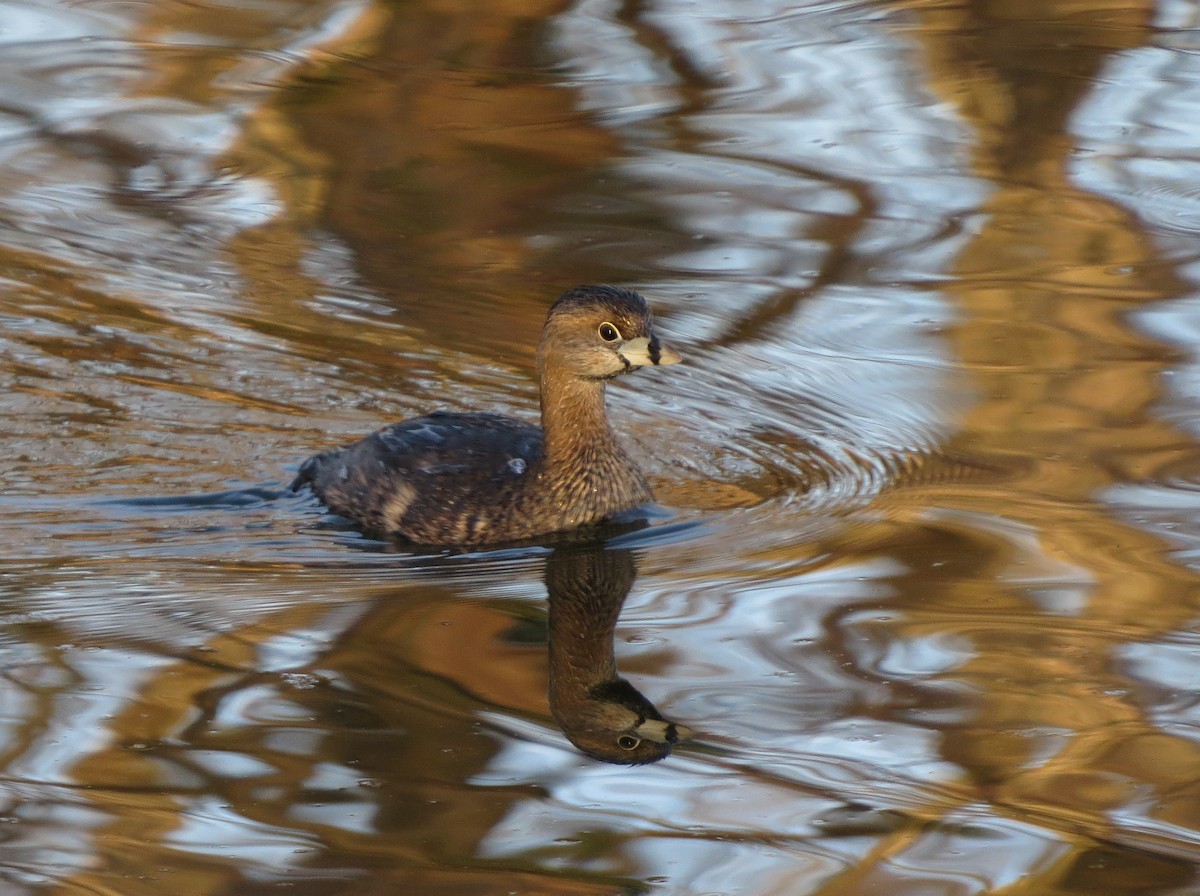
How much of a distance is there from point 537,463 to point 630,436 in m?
1.04

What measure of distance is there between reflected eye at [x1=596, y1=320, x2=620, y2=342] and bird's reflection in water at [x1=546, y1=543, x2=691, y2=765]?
0.88 m

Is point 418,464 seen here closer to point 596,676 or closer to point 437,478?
point 437,478

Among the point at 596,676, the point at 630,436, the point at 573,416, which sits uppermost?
the point at 573,416

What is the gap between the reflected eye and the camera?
736cm

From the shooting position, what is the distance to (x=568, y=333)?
24.5 ft

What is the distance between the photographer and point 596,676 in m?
5.77

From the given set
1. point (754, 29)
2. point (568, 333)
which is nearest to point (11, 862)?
point (568, 333)

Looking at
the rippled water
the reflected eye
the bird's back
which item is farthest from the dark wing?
the reflected eye

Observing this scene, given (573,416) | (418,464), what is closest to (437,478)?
(418,464)

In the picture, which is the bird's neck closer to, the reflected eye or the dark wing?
the dark wing

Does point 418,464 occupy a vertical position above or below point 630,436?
above

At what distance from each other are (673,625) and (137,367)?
11.8ft

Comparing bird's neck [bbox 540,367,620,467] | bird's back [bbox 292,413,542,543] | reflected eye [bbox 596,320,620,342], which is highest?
reflected eye [bbox 596,320,620,342]

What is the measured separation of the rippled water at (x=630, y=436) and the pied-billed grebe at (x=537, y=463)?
162 millimetres
